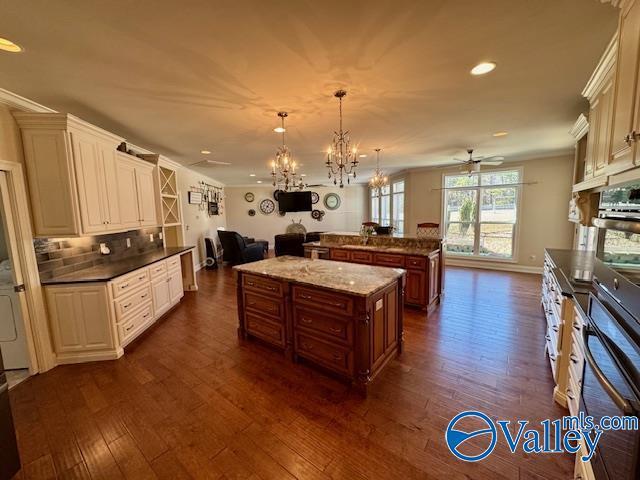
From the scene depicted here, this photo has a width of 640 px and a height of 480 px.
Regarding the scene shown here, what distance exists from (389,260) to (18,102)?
14.9ft

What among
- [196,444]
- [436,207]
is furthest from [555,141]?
[196,444]

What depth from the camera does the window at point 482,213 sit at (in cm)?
605

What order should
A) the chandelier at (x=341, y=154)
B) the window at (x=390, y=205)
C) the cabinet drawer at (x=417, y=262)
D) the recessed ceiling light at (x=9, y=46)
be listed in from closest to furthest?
the recessed ceiling light at (x=9, y=46) → the chandelier at (x=341, y=154) → the cabinet drawer at (x=417, y=262) → the window at (x=390, y=205)

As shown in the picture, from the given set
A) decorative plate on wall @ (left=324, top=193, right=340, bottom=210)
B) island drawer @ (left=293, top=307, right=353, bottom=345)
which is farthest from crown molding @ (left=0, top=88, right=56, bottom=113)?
decorative plate on wall @ (left=324, top=193, right=340, bottom=210)

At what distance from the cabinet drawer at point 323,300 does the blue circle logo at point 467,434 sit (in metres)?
1.06

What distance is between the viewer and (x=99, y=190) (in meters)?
2.91

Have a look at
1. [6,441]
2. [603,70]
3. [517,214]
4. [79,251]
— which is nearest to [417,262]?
[603,70]

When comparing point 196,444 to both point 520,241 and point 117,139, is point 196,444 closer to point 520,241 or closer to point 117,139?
point 117,139

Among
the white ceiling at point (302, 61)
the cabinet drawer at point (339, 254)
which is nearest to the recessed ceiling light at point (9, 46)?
→ the white ceiling at point (302, 61)

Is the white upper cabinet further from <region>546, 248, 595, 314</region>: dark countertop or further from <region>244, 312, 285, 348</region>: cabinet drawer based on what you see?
<region>546, 248, 595, 314</region>: dark countertop

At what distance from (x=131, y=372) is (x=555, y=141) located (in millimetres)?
6909

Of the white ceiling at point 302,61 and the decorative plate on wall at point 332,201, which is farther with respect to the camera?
the decorative plate on wall at point 332,201

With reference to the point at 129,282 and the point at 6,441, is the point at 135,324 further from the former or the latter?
the point at 6,441

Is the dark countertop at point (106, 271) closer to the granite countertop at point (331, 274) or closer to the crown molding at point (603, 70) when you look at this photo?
the granite countertop at point (331, 274)
